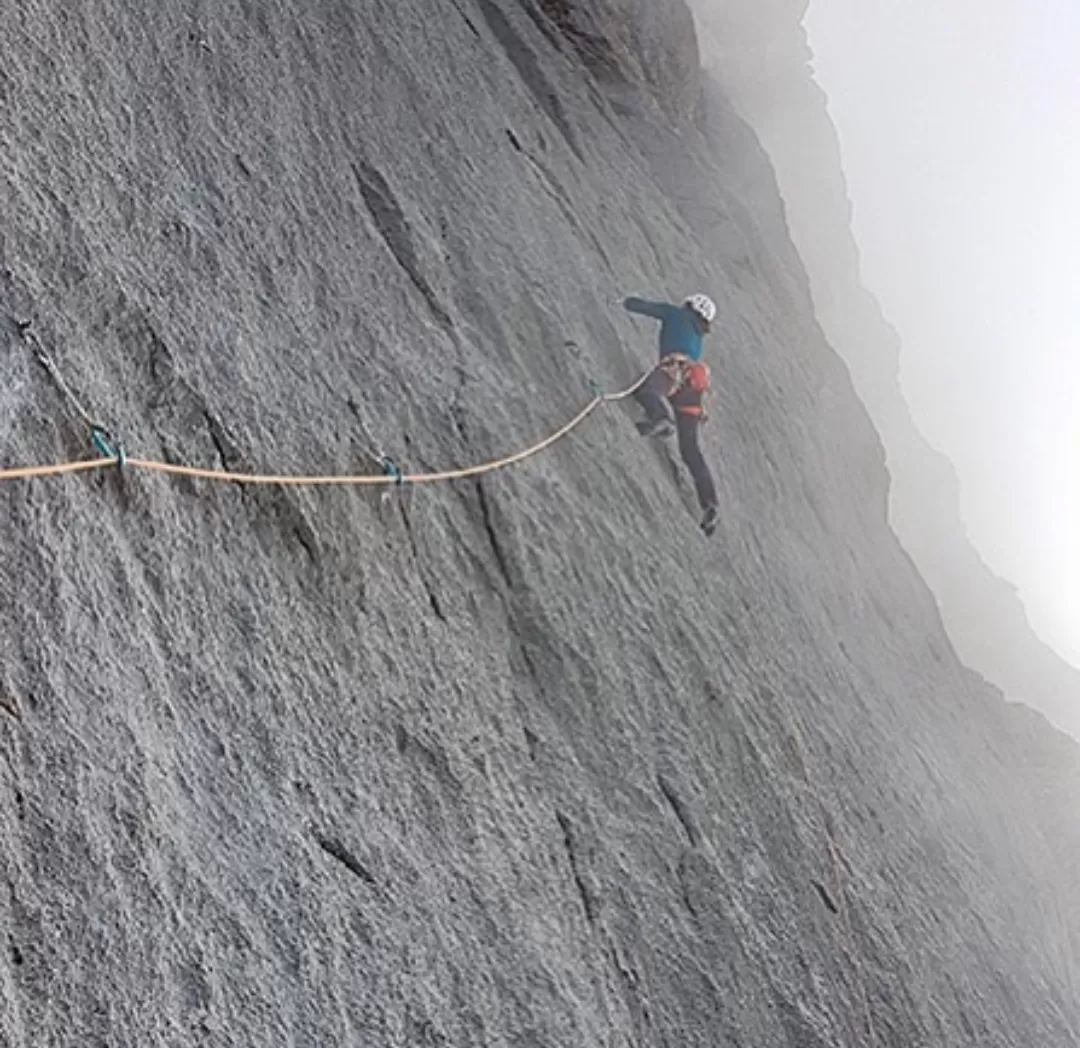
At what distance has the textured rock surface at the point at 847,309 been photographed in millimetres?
35750

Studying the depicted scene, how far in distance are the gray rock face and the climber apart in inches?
8.5

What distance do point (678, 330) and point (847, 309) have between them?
1228 inches

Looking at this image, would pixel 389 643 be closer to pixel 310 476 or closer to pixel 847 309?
pixel 310 476

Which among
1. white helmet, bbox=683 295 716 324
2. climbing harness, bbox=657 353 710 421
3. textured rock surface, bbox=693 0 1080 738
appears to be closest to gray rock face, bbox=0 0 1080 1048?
climbing harness, bbox=657 353 710 421

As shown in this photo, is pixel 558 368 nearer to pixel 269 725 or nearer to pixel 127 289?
pixel 127 289

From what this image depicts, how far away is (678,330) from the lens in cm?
1088

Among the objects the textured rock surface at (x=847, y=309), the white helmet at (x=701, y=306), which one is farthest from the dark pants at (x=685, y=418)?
the textured rock surface at (x=847, y=309)

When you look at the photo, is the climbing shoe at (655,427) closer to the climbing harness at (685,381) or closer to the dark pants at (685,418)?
the dark pants at (685,418)

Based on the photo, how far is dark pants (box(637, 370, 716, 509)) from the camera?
10.6 m

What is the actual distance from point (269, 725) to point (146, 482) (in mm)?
1089

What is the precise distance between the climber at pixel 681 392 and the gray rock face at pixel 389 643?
0.22 metres

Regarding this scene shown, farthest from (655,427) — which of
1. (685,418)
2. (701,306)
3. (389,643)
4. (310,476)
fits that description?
(389,643)

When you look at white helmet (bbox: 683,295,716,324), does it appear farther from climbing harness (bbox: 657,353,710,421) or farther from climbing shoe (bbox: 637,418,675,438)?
climbing shoe (bbox: 637,418,675,438)

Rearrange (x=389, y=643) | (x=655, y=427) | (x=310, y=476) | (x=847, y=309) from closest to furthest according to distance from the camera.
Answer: (x=389, y=643), (x=310, y=476), (x=655, y=427), (x=847, y=309)
